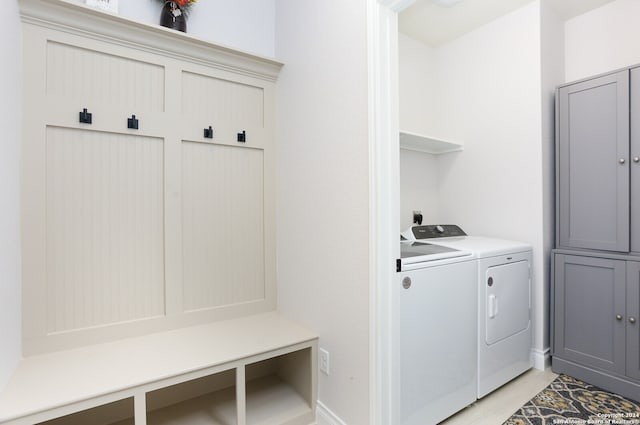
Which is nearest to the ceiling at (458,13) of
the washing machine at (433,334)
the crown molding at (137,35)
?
the crown molding at (137,35)

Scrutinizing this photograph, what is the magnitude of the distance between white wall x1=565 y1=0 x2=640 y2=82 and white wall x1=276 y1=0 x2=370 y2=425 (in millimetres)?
2126

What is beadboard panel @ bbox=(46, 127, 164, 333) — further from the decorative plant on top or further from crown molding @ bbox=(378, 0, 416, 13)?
crown molding @ bbox=(378, 0, 416, 13)

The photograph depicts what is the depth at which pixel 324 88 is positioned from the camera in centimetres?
173

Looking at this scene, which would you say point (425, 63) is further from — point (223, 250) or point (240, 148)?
point (223, 250)

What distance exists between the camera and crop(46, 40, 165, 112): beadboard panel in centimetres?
155

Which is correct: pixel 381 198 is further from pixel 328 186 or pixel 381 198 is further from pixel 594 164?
pixel 594 164

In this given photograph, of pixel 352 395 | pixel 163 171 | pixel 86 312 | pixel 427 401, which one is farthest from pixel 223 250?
pixel 427 401

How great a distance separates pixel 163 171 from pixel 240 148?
50cm

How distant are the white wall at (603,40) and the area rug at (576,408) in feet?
7.47

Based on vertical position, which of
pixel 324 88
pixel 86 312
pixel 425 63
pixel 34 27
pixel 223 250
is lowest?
pixel 86 312

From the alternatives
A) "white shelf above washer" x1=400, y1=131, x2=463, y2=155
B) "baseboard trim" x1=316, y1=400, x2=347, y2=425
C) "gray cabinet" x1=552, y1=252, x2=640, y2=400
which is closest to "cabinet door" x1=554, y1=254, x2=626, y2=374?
"gray cabinet" x1=552, y1=252, x2=640, y2=400

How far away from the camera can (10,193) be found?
134cm

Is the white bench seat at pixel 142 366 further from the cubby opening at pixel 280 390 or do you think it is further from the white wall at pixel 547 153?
the white wall at pixel 547 153

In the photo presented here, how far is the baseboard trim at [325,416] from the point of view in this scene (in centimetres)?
160
